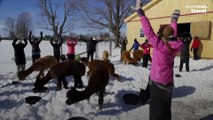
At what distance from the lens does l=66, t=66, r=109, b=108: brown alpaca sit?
5156mm

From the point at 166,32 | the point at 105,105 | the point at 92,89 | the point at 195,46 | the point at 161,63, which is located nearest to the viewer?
the point at 166,32

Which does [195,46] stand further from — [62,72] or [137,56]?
[62,72]

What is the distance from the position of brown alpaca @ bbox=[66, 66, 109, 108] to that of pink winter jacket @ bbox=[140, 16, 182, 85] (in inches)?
67.4

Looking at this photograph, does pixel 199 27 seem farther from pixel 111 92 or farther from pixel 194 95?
pixel 111 92

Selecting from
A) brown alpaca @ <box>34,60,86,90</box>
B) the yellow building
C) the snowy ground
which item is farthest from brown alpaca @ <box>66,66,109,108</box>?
the yellow building

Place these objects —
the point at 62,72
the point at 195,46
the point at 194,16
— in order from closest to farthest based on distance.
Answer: the point at 62,72 < the point at 195,46 < the point at 194,16

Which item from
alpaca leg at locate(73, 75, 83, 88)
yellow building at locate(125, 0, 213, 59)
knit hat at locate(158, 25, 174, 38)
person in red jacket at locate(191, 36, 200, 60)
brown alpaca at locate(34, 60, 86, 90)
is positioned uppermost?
yellow building at locate(125, 0, 213, 59)

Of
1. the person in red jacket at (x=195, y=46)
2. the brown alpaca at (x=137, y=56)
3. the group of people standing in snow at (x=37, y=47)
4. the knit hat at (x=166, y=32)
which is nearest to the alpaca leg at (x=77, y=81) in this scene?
the group of people standing in snow at (x=37, y=47)

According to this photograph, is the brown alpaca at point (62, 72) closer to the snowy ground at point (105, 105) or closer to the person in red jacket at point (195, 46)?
the snowy ground at point (105, 105)

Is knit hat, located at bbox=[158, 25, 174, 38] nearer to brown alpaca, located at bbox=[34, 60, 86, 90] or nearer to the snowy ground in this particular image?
the snowy ground

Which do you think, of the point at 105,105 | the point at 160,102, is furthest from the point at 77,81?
the point at 160,102

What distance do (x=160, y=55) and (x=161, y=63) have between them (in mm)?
140

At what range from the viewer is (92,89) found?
19.1ft

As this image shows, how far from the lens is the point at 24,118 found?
5.84m
